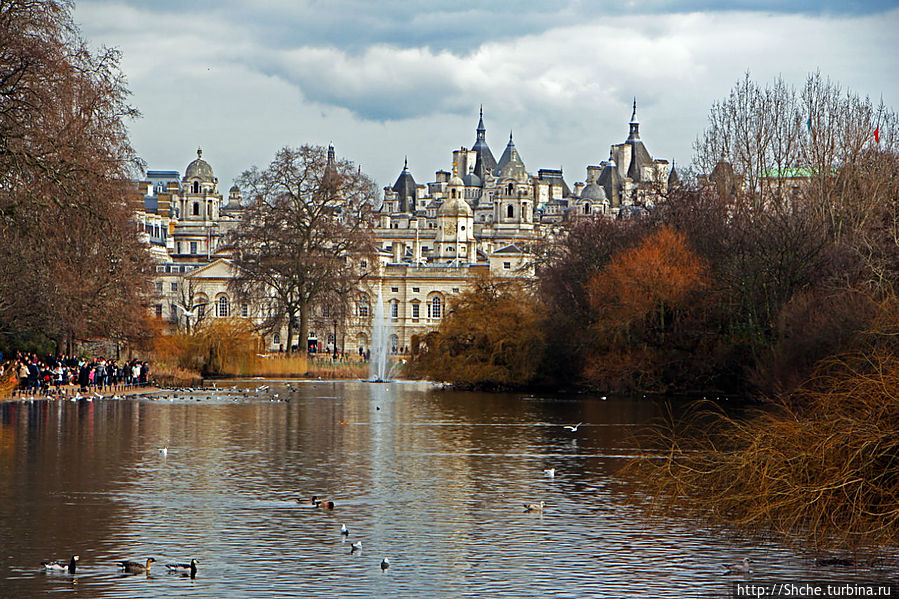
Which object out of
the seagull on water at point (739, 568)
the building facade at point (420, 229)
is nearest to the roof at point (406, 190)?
the building facade at point (420, 229)

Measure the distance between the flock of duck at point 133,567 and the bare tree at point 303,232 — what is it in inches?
1661

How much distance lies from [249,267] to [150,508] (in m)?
40.2

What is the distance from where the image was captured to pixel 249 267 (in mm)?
54406

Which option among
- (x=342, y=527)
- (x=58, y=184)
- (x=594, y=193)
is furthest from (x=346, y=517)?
(x=594, y=193)

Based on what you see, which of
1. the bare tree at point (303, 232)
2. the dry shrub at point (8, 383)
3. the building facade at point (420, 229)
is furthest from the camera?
the building facade at point (420, 229)

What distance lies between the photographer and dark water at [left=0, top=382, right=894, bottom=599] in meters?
11.1

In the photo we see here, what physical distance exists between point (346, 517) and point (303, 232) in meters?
41.0

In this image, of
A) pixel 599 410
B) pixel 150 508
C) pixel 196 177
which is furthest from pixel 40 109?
pixel 196 177

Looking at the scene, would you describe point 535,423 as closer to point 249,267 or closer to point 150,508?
point 150,508

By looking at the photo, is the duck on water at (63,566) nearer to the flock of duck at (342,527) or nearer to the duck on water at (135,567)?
the duck on water at (135,567)

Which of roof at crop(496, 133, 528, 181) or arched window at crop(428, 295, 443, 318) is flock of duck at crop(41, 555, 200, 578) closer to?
arched window at crop(428, 295, 443, 318)

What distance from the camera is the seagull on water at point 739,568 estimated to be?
11.4 metres

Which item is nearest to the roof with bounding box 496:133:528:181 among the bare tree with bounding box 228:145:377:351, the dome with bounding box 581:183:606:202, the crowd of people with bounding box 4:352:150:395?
the dome with bounding box 581:183:606:202

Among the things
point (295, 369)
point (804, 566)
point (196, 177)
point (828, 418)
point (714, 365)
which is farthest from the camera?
point (196, 177)
